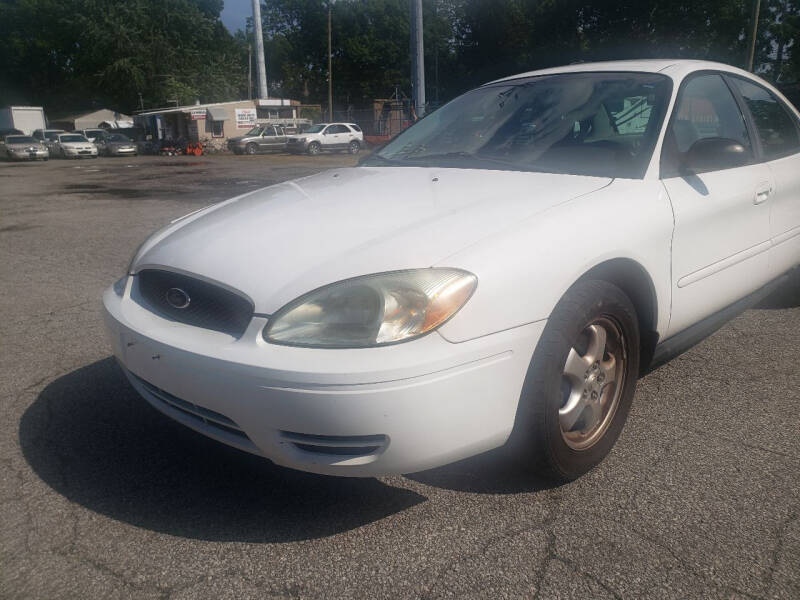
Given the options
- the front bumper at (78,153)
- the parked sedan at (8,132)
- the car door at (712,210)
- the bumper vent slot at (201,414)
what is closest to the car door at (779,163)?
the car door at (712,210)

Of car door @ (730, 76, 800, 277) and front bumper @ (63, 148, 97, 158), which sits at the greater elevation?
car door @ (730, 76, 800, 277)

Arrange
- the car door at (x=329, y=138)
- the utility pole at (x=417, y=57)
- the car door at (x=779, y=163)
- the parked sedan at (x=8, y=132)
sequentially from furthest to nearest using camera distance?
the parked sedan at (x=8, y=132)
the car door at (x=329, y=138)
the utility pole at (x=417, y=57)
the car door at (x=779, y=163)

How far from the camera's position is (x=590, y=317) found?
2256 millimetres

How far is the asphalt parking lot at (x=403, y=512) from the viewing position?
1.93 m

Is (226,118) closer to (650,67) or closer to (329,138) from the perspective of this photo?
(329,138)

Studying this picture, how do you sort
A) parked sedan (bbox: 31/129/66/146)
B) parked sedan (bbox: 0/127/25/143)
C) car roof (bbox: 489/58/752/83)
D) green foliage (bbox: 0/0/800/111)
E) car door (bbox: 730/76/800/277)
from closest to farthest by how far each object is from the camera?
1. car roof (bbox: 489/58/752/83)
2. car door (bbox: 730/76/800/277)
3. parked sedan (bbox: 31/129/66/146)
4. green foliage (bbox: 0/0/800/111)
5. parked sedan (bbox: 0/127/25/143)

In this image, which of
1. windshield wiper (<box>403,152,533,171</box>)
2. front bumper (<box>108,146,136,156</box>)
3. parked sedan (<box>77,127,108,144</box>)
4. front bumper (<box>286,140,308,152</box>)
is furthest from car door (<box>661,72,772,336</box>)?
parked sedan (<box>77,127,108,144</box>)

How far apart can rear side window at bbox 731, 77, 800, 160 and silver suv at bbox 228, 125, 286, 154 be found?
31.1 metres

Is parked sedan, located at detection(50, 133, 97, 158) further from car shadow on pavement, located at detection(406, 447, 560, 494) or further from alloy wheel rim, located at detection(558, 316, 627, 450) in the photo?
alloy wheel rim, located at detection(558, 316, 627, 450)

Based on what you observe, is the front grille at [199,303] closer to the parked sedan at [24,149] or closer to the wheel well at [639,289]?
the wheel well at [639,289]

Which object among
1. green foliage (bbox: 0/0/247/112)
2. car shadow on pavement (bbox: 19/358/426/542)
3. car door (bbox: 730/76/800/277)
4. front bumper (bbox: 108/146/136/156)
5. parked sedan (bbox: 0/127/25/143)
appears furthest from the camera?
green foliage (bbox: 0/0/247/112)

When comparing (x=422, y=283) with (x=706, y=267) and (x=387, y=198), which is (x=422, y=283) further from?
(x=706, y=267)

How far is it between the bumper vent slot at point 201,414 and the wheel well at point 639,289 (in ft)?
4.15

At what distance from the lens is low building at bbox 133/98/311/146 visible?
3984 cm
